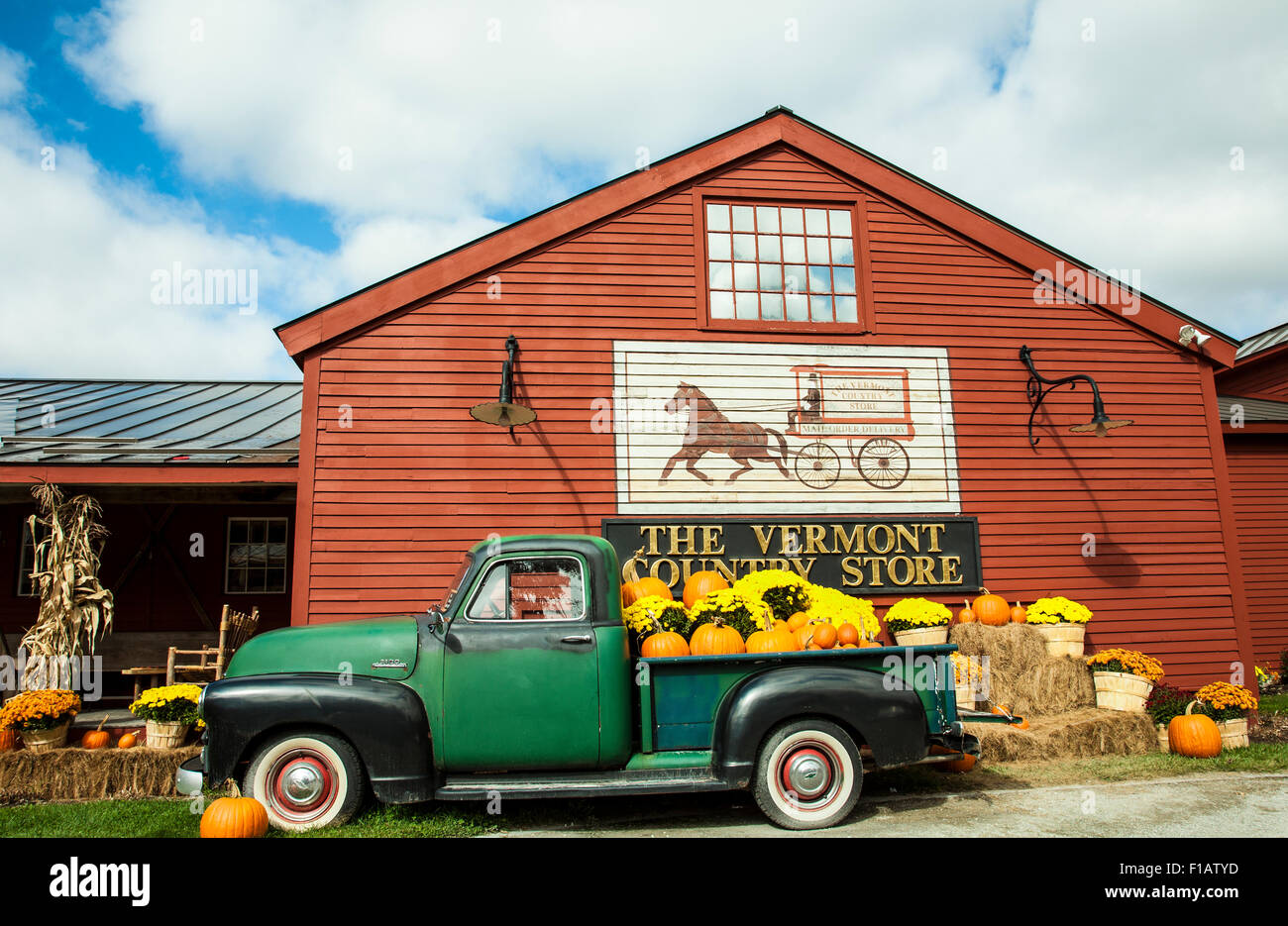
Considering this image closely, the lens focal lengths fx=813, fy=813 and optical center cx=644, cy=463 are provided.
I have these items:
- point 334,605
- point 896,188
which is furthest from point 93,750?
point 896,188

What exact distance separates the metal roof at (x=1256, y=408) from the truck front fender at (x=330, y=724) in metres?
12.1

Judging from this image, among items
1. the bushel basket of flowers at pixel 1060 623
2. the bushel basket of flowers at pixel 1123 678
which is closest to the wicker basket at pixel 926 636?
the bushel basket of flowers at pixel 1060 623

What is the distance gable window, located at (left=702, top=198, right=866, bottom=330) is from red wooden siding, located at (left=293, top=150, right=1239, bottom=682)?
0.79ft

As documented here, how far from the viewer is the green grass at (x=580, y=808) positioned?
5.23 m

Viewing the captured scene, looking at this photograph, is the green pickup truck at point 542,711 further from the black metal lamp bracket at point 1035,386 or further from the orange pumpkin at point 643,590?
the black metal lamp bracket at point 1035,386

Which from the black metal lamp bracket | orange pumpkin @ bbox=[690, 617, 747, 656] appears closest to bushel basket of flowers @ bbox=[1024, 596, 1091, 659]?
the black metal lamp bracket

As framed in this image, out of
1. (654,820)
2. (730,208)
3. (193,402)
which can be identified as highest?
(730,208)

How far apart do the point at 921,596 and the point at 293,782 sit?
6631mm

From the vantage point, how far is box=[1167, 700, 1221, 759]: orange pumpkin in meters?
7.24

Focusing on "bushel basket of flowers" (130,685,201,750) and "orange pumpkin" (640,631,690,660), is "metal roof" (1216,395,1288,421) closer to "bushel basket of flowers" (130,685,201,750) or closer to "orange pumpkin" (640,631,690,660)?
"orange pumpkin" (640,631,690,660)

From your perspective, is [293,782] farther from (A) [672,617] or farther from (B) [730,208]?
(B) [730,208]

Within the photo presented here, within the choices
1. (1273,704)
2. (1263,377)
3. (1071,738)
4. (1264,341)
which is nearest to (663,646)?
(1071,738)

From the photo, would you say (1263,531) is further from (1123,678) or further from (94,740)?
(94,740)

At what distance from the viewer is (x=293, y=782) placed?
16.5 feet
